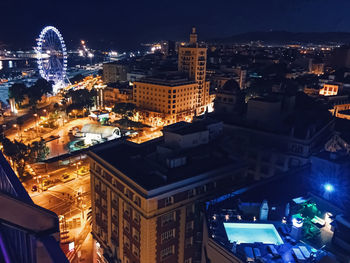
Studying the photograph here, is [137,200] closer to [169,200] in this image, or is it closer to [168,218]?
[169,200]

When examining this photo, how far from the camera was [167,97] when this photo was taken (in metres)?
82.8

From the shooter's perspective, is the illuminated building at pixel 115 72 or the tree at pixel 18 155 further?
the illuminated building at pixel 115 72

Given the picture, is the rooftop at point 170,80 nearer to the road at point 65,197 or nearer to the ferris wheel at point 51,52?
the ferris wheel at point 51,52

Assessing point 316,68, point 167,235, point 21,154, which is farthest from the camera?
point 316,68

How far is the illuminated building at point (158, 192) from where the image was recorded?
76.3ft

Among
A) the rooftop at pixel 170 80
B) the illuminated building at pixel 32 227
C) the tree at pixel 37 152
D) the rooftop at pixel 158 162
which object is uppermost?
the illuminated building at pixel 32 227

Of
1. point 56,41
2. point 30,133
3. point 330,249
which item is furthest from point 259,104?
point 56,41

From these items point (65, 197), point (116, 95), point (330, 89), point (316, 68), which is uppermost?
point (316, 68)

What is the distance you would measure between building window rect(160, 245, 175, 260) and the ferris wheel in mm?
87441

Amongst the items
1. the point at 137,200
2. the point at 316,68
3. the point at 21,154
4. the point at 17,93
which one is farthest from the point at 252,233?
the point at 316,68

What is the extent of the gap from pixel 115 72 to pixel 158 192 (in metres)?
135

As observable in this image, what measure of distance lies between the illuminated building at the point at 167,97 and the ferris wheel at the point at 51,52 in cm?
3226

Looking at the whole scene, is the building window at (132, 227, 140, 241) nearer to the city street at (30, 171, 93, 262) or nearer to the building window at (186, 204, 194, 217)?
the building window at (186, 204, 194, 217)

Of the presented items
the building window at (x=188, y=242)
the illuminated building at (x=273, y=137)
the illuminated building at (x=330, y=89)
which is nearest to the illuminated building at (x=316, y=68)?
the illuminated building at (x=330, y=89)
